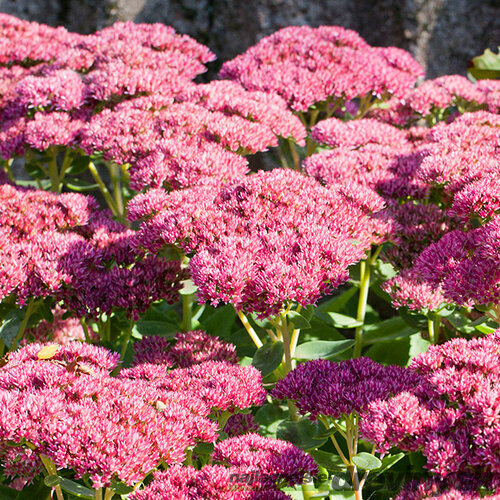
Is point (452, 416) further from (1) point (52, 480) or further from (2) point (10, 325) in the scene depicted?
(2) point (10, 325)

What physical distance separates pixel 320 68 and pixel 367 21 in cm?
102

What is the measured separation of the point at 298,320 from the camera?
1.74m

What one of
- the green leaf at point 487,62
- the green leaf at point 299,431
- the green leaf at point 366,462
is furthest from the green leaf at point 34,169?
the green leaf at point 487,62

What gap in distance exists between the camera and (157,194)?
190 centimetres

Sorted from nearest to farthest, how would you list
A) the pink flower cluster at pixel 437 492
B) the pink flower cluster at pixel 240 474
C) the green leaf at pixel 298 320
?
the pink flower cluster at pixel 437 492 < the pink flower cluster at pixel 240 474 < the green leaf at pixel 298 320

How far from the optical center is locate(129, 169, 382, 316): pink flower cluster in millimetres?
1566

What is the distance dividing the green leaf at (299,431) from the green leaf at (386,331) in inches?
18.6

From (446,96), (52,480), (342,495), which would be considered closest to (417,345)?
(342,495)

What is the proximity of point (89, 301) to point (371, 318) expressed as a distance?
1.05 m

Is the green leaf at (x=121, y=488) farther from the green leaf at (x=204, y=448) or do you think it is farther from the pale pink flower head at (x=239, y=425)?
the pale pink flower head at (x=239, y=425)

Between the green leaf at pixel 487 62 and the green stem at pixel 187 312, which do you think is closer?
the green stem at pixel 187 312

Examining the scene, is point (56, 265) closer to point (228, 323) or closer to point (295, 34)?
point (228, 323)

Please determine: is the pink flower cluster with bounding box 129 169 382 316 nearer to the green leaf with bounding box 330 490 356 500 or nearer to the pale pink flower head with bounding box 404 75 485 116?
the green leaf with bounding box 330 490 356 500

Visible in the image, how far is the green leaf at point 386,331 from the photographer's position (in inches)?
83.4
